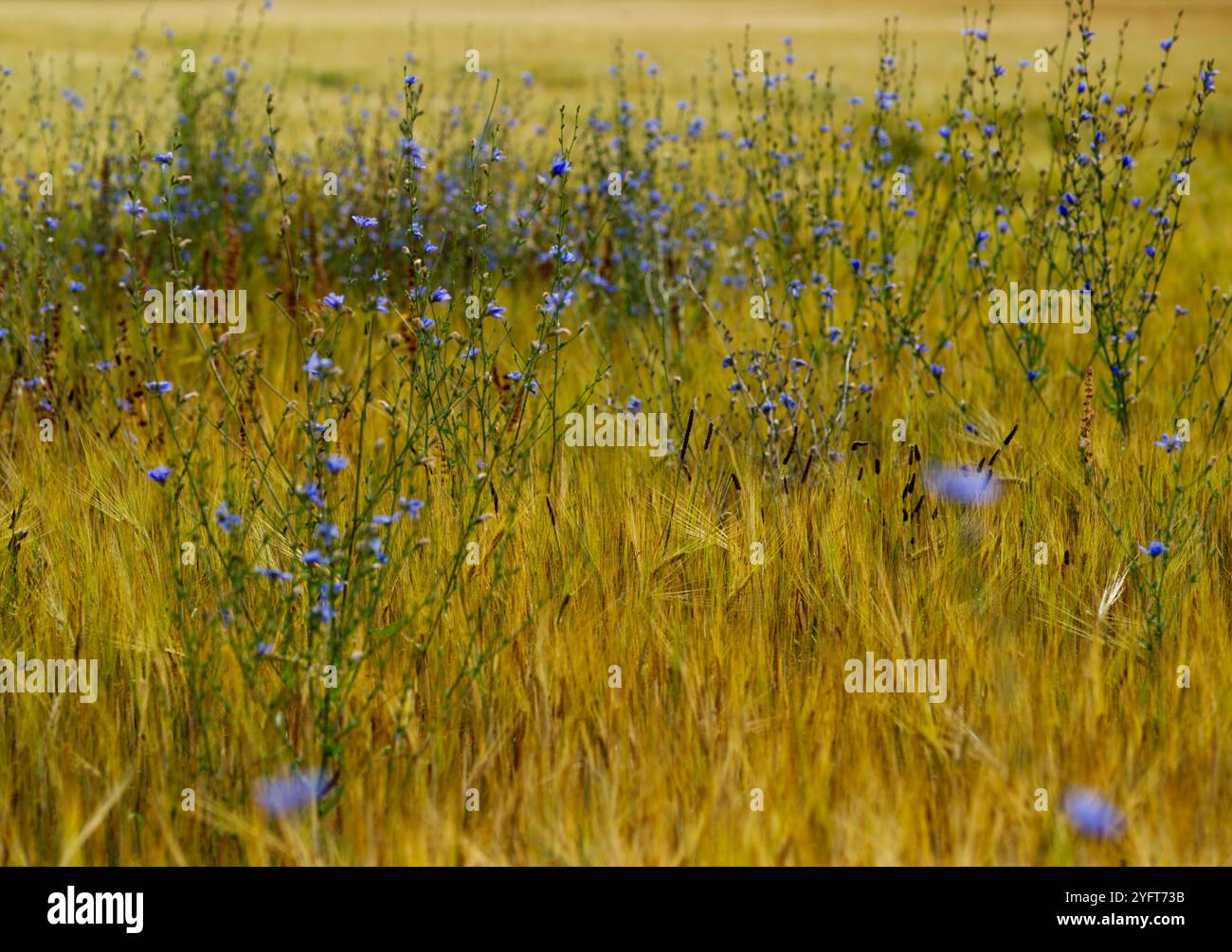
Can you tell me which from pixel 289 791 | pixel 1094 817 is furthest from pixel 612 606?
pixel 1094 817

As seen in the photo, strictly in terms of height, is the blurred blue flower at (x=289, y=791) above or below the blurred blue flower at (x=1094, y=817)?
above

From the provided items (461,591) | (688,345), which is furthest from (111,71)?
(461,591)

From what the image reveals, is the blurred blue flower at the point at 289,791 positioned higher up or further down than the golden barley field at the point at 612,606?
further down

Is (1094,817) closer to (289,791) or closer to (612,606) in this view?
(612,606)

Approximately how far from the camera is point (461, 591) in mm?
2463

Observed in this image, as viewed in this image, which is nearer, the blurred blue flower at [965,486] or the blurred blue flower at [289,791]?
the blurred blue flower at [289,791]

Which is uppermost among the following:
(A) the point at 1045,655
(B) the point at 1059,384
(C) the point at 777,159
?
(C) the point at 777,159

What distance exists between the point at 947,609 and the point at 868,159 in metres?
2.68

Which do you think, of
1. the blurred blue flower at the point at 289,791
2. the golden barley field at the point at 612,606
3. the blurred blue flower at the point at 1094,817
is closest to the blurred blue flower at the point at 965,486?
the golden barley field at the point at 612,606
